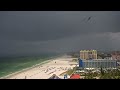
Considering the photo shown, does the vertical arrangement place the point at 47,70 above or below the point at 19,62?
below

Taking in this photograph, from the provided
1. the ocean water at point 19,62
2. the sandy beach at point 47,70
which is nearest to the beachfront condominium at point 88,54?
the sandy beach at point 47,70

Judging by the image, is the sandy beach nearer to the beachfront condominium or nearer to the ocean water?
the ocean water

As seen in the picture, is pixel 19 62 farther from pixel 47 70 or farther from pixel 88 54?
pixel 88 54

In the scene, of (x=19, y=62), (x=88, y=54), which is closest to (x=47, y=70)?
(x=19, y=62)

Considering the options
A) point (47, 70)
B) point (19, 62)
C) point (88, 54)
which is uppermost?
point (88, 54)

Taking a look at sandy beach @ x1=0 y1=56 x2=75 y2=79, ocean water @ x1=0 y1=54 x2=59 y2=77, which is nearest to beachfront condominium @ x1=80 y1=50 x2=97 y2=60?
sandy beach @ x1=0 y1=56 x2=75 y2=79

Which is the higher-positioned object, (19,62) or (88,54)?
(88,54)
